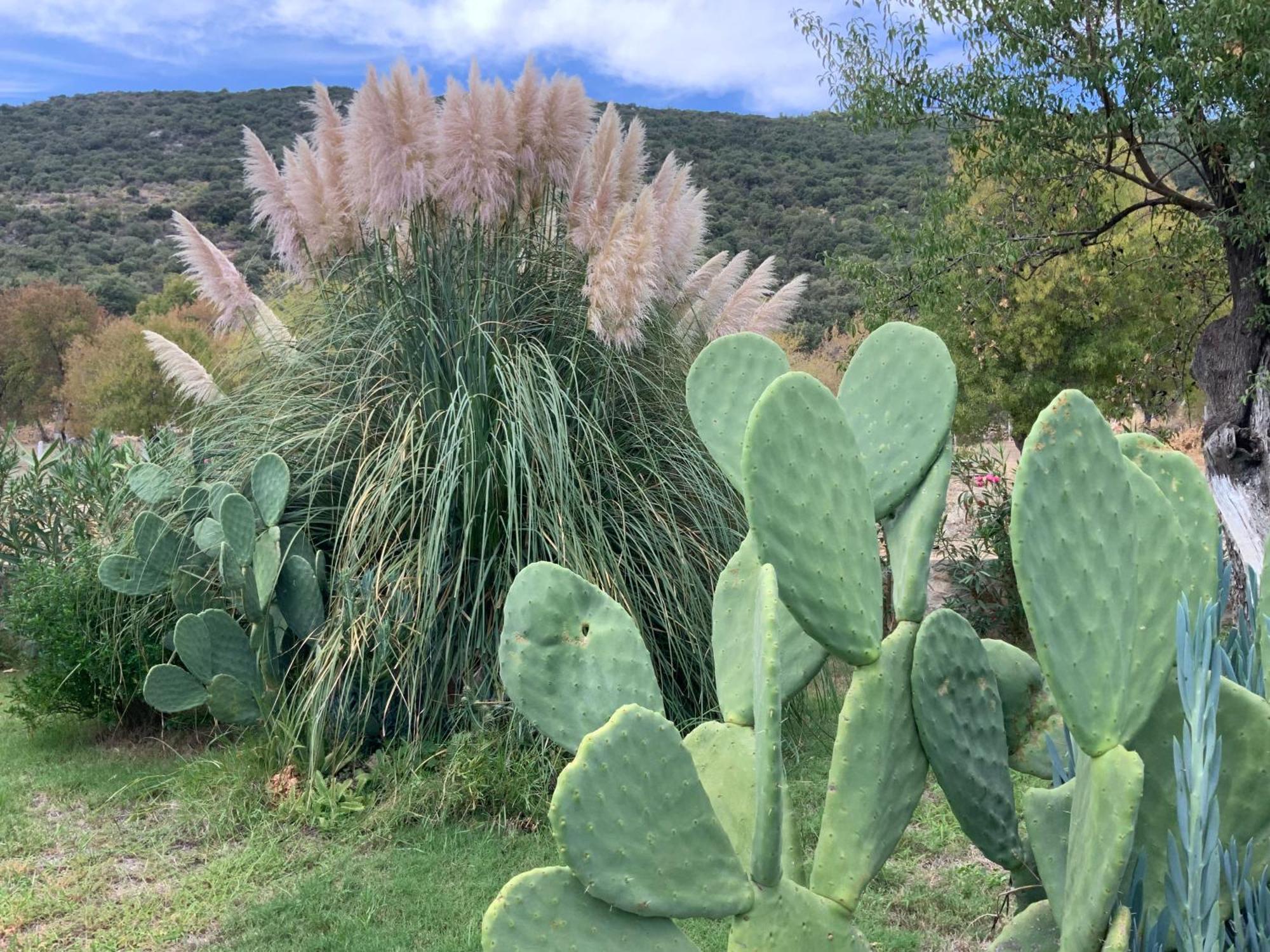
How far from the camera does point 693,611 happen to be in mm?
4492

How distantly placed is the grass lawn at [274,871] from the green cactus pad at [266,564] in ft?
2.24

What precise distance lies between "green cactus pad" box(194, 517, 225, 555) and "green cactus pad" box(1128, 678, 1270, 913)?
158 inches

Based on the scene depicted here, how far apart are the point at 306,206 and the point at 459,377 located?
1.44 metres

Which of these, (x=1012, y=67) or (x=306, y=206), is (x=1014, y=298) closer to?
(x=1012, y=67)

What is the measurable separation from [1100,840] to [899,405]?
857 mm

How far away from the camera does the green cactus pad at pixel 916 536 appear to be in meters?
1.52

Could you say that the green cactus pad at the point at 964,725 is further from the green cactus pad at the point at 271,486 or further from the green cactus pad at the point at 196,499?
the green cactus pad at the point at 196,499

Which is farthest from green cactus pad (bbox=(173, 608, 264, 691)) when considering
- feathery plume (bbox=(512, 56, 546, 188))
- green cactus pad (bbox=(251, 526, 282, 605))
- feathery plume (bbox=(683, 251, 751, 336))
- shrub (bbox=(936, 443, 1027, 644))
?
shrub (bbox=(936, 443, 1027, 644))

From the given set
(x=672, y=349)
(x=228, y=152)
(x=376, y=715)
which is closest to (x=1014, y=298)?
(x=672, y=349)

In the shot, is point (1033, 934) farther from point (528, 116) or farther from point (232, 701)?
point (528, 116)

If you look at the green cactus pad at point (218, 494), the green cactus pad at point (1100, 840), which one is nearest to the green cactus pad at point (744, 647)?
the green cactus pad at point (1100, 840)

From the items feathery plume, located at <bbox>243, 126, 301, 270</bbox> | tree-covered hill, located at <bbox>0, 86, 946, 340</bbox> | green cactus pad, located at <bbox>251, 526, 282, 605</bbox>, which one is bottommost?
green cactus pad, located at <bbox>251, 526, 282, 605</bbox>

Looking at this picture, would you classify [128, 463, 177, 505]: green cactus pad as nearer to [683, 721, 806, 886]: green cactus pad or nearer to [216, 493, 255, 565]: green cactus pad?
[216, 493, 255, 565]: green cactus pad

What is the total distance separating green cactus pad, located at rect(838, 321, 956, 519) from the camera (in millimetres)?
1710
